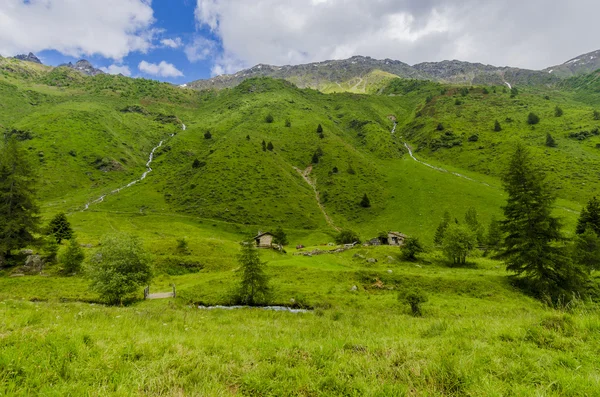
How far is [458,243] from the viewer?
44188 mm

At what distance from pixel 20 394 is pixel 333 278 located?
113 feet

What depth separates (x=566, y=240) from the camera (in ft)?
110

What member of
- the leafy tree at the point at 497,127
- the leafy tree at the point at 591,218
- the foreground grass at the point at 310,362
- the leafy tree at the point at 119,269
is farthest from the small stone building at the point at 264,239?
the leafy tree at the point at 497,127

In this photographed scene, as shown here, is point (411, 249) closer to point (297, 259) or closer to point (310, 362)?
point (297, 259)

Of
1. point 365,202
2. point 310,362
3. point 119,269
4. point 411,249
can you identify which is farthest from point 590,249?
point 119,269

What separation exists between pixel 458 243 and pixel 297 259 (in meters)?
26.5

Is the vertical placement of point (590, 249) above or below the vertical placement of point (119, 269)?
below

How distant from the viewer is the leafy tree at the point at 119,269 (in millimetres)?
25859

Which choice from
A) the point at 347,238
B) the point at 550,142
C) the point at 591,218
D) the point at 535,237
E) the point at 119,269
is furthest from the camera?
the point at 550,142

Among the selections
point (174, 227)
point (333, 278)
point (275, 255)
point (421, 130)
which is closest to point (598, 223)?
point (333, 278)

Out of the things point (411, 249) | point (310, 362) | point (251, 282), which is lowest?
point (411, 249)

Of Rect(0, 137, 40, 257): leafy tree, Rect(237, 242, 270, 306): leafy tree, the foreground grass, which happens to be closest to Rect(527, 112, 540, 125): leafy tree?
Rect(237, 242, 270, 306): leafy tree

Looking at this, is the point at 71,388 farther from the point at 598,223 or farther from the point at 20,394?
the point at 598,223

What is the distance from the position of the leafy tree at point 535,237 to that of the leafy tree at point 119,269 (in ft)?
145
